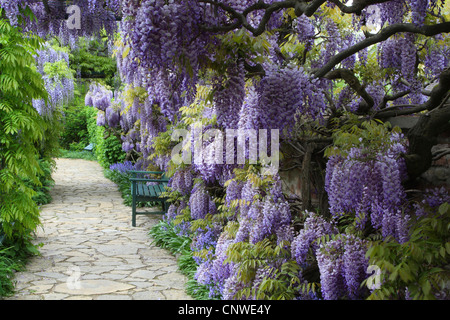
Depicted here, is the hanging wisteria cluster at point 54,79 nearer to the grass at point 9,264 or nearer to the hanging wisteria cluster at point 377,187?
the grass at point 9,264

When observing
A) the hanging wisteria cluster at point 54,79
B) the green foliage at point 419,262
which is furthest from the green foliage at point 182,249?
the hanging wisteria cluster at point 54,79

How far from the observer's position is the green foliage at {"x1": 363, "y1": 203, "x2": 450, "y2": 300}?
205 cm

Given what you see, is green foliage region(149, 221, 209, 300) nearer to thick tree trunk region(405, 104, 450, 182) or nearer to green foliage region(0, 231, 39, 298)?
green foliage region(0, 231, 39, 298)

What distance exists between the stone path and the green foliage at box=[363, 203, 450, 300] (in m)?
2.20

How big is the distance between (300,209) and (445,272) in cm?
193

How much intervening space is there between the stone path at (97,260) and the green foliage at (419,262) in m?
2.20

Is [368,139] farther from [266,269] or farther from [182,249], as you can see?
[182,249]

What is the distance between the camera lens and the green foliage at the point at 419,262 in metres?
2.05

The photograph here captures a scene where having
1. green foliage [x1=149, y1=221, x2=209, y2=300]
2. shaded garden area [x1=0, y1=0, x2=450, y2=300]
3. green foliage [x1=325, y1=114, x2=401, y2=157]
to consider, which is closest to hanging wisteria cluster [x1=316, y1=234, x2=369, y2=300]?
shaded garden area [x1=0, y1=0, x2=450, y2=300]

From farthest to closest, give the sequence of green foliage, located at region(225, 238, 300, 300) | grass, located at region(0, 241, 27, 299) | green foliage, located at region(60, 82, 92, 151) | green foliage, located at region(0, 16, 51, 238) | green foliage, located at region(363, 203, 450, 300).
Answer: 1. green foliage, located at region(60, 82, 92, 151)
2. green foliage, located at region(0, 16, 51, 238)
3. grass, located at region(0, 241, 27, 299)
4. green foliage, located at region(225, 238, 300, 300)
5. green foliage, located at region(363, 203, 450, 300)

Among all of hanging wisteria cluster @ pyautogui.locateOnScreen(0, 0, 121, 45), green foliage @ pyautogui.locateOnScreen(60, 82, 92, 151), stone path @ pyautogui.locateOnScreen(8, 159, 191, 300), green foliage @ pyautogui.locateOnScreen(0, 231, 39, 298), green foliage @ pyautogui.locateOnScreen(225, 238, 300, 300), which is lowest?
stone path @ pyautogui.locateOnScreen(8, 159, 191, 300)

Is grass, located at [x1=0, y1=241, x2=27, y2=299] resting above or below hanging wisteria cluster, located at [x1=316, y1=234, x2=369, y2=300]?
below

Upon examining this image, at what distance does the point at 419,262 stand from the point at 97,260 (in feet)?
12.6
